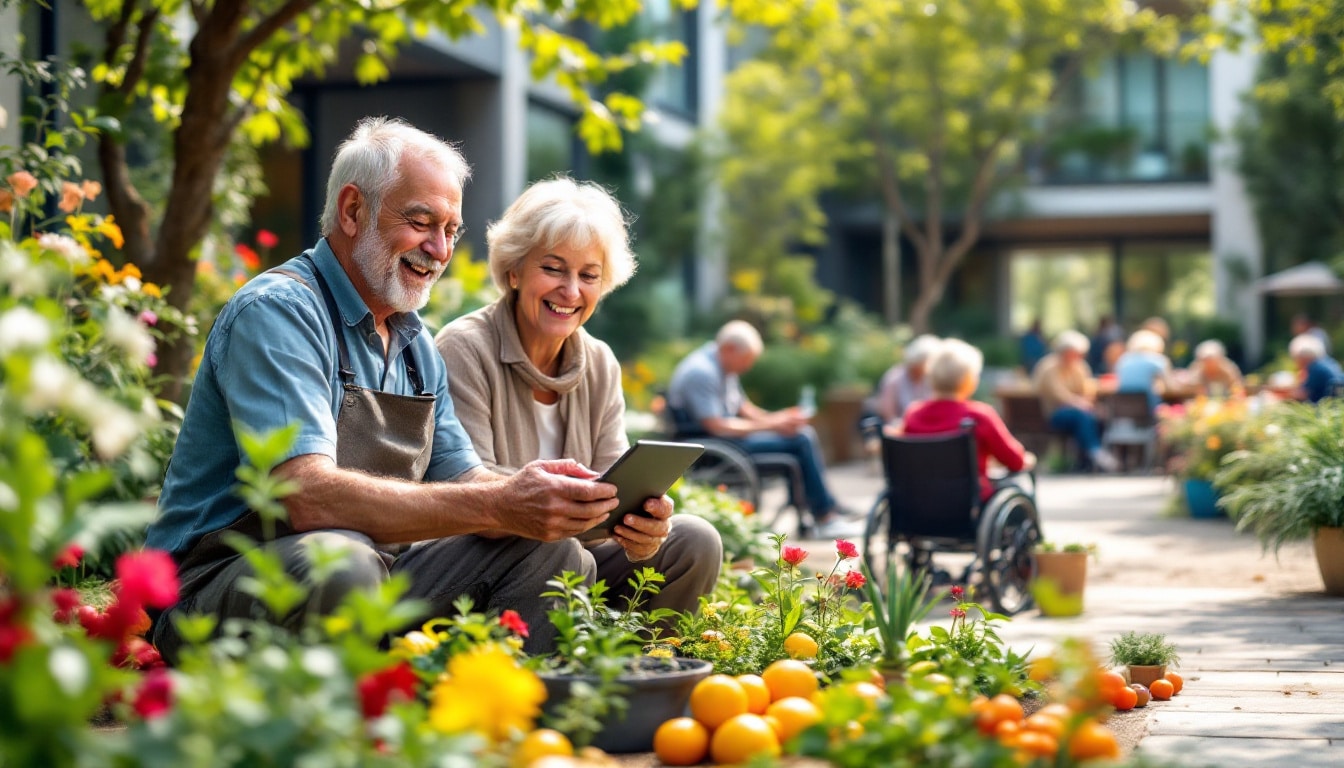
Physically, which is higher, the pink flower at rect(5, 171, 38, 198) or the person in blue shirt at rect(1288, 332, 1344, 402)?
the pink flower at rect(5, 171, 38, 198)

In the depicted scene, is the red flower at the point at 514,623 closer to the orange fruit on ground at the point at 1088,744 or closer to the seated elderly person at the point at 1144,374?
the orange fruit on ground at the point at 1088,744

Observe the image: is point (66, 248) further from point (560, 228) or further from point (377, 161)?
point (560, 228)

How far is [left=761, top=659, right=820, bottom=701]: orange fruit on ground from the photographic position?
104 inches

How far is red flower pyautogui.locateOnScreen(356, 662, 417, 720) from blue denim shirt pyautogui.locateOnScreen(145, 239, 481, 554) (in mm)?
971

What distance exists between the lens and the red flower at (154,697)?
1.46 metres

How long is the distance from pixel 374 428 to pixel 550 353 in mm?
778

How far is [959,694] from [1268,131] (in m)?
23.8

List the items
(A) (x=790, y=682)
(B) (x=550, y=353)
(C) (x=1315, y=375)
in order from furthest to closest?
(C) (x=1315, y=375) → (B) (x=550, y=353) → (A) (x=790, y=682)

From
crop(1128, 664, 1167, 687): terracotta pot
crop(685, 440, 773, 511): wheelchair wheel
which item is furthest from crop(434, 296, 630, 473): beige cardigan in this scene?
crop(685, 440, 773, 511): wheelchair wheel

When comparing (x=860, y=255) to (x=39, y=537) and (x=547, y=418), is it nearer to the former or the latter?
(x=547, y=418)

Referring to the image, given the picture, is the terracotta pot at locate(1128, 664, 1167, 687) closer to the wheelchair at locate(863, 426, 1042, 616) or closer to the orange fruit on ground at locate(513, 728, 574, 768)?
the orange fruit on ground at locate(513, 728, 574, 768)

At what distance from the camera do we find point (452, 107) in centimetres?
1334

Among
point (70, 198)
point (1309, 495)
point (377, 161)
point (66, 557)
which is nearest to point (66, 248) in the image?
point (70, 198)

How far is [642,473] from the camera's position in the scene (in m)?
3.02
